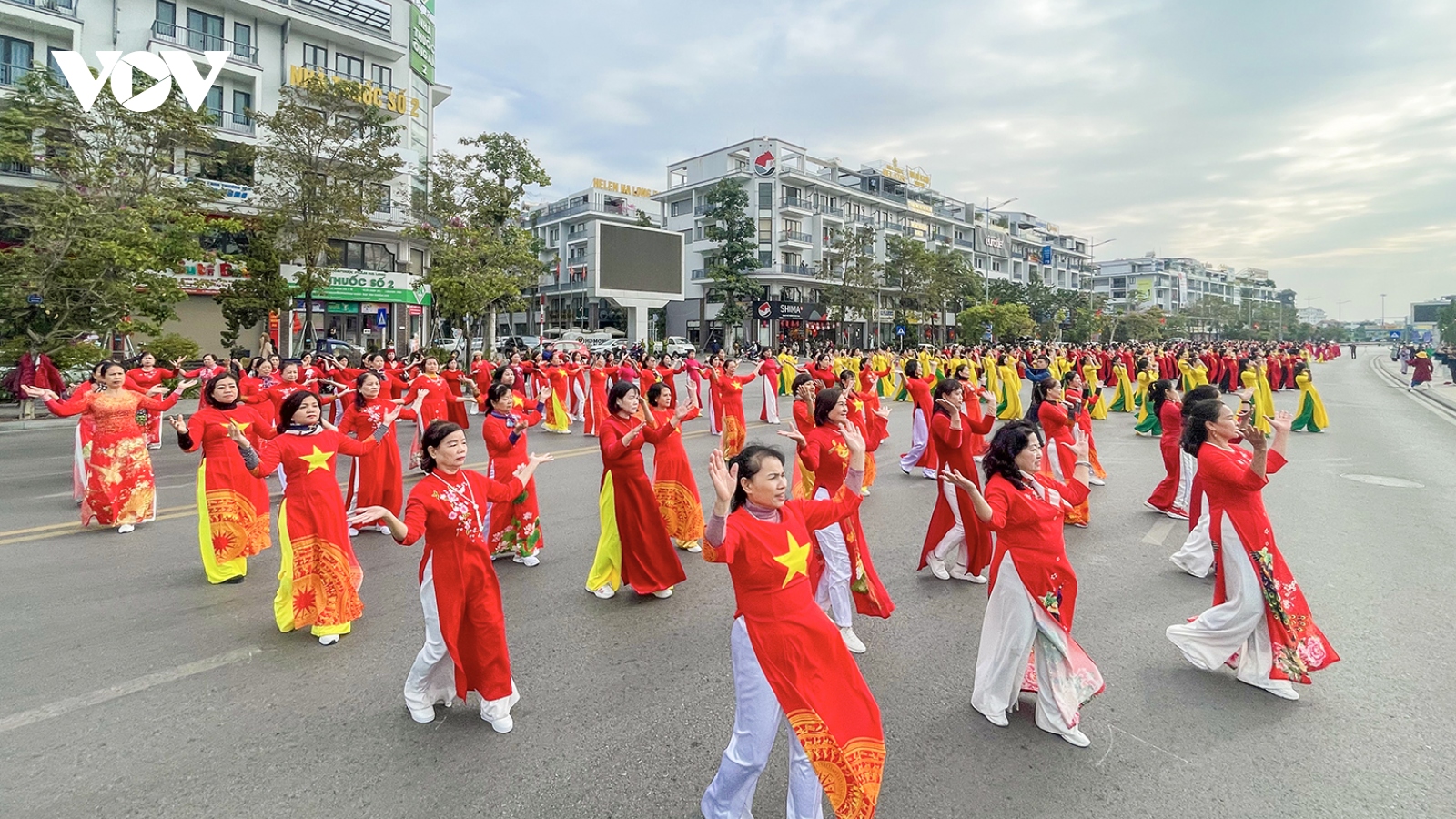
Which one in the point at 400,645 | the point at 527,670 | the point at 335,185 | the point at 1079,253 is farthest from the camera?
the point at 1079,253

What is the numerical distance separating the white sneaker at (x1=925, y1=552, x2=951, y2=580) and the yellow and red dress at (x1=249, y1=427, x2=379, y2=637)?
3909 mm

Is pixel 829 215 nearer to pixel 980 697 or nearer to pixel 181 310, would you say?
pixel 181 310

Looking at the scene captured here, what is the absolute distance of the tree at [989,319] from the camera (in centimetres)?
4991

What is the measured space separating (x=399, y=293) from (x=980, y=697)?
111ft

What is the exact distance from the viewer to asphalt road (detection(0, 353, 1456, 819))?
2.86 metres

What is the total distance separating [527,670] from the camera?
3.90 meters

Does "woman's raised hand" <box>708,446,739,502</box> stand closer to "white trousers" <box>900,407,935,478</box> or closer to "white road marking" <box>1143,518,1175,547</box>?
"white road marking" <box>1143,518,1175,547</box>

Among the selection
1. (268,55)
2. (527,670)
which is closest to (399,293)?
(268,55)

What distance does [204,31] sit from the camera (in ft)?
92.5

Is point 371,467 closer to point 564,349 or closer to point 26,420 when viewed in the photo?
point 26,420

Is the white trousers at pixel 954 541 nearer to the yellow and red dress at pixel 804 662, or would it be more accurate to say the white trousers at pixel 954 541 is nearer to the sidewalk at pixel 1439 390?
the yellow and red dress at pixel 804 662

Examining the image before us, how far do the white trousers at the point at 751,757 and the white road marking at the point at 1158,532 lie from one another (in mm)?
5115

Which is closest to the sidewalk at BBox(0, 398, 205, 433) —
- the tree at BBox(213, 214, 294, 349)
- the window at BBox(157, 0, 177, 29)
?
the tree at BBox(213, 214, 294, 349)

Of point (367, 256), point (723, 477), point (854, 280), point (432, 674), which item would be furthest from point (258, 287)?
point (854, 280)
